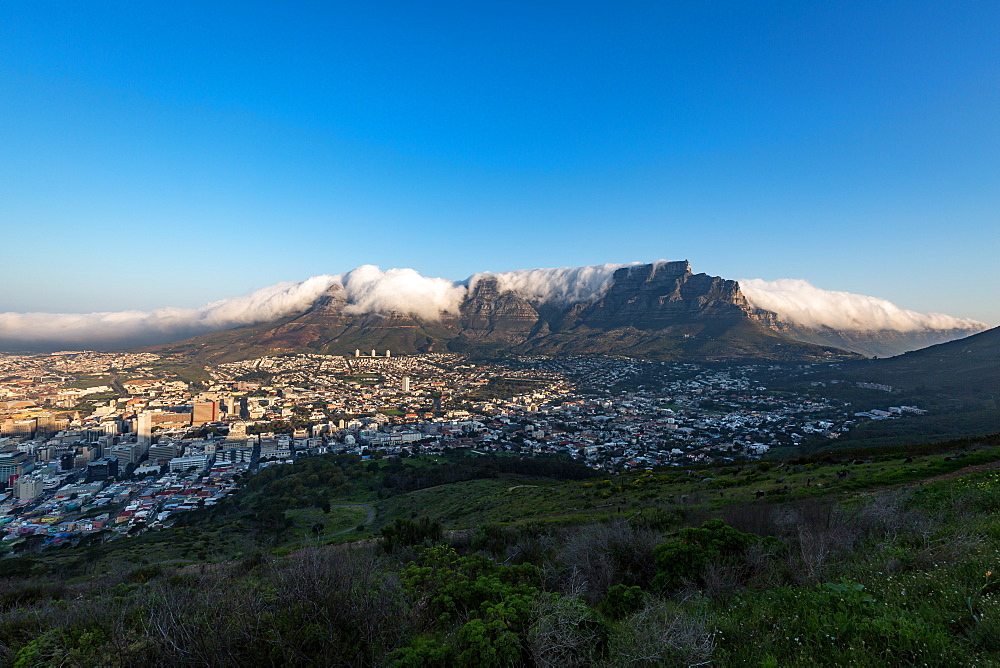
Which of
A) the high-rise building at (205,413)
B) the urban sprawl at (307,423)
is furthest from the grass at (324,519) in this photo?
the high-rise building at (205,413)

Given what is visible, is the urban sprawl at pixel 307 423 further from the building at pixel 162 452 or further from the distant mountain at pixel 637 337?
the distant mountain at pixel 637 337

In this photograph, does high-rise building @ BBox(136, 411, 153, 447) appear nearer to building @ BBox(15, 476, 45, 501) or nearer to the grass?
building @ BBox(15, 476, 45, 501)

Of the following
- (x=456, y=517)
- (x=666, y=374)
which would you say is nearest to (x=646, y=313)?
(x=666, y=374)

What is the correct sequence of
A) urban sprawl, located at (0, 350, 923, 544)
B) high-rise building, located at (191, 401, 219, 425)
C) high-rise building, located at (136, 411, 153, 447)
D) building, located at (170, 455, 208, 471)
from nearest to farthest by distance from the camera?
urban sprawl, located at (0, 350, 923, 544) → building, located at (170, 455, 208, 471) → high-rise building, located at (136, 411, 153, 447) → high-rise building, located at (191, 401, 219, 425)

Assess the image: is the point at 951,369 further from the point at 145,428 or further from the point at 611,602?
the point at 145,428

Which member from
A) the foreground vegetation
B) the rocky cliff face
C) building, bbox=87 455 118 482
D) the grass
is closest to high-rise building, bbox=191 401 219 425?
building, bbox=87 455 118 482

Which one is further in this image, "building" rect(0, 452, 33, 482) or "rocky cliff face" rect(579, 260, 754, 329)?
"rocky cliff face" rect(579, 260, 754, 329)

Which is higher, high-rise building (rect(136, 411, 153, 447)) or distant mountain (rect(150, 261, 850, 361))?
distant mountain (rect(150, 261, 850, 361))

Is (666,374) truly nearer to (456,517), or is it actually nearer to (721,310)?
(721,310)

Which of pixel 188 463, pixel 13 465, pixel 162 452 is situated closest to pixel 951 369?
pixel 188 463

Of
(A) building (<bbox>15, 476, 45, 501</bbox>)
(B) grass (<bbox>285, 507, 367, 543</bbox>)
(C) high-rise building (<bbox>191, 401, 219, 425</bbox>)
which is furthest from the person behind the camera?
(C) high-rise building (<bbox>191, 401, 219, 425</bbox>)

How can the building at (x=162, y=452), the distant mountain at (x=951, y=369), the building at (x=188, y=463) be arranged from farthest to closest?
the distant mountain at (x=951, y=369) < the building at (x=162, y=452) < the building at (x=188, y=463)

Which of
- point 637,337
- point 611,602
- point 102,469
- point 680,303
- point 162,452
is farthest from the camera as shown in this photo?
point 680,303
